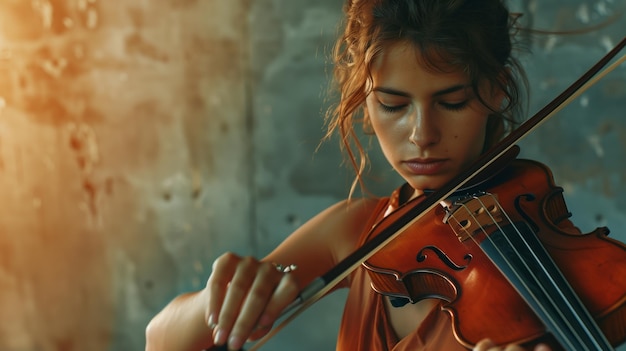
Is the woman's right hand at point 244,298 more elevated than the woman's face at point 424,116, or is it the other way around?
the woman's face at point 424,116

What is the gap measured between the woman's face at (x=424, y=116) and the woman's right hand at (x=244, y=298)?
0.16 meters

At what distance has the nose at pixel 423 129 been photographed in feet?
2.13

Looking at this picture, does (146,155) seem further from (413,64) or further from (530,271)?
(530,271)

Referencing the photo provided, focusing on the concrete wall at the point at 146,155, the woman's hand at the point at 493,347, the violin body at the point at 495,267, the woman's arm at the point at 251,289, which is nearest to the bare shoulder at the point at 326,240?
the woman's arm at the point at 251,289

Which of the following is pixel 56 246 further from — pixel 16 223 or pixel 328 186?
pixel 328 186

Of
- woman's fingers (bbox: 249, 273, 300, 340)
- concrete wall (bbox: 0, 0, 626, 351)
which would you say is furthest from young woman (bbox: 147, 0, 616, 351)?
concrete wall (bbox: 0, 0, 626, 351)

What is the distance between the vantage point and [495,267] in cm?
61

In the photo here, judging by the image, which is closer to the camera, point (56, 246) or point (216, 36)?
point (216, 36)

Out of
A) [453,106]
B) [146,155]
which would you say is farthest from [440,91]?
[146,155]

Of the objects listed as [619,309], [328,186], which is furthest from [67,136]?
[619,309]

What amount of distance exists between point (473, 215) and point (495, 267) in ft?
0.19

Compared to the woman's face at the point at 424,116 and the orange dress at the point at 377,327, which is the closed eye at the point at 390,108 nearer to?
the woman's face at the point at 424,116

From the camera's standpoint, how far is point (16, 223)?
1671 mm

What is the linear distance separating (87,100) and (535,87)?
0.95 m
